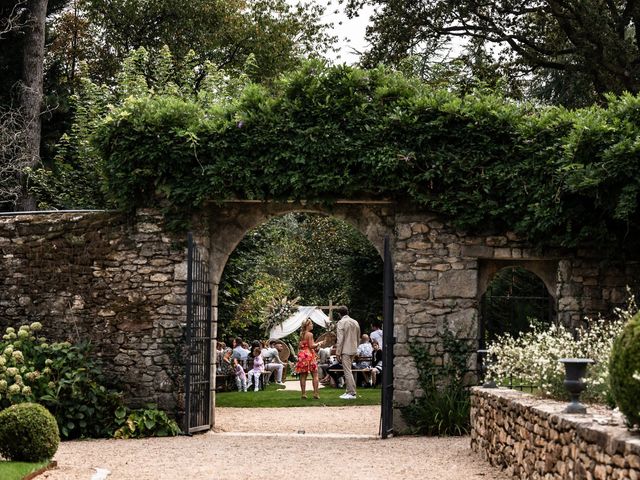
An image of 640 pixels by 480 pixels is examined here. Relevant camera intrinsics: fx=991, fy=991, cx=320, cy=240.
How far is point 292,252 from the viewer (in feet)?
112

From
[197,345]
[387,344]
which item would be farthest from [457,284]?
[197,345]

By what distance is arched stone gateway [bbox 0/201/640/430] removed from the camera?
12.2 meters

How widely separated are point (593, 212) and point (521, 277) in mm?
8828

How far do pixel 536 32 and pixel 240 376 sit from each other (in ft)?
30.5

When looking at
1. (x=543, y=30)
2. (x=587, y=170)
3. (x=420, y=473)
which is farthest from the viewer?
(x=543, y=30)

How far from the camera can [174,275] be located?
12.5 metres

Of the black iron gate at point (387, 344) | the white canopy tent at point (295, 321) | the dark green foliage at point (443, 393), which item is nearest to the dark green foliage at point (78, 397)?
the black iron gate at point (387, 344)

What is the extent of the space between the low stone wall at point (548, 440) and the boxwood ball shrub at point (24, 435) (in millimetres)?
3896

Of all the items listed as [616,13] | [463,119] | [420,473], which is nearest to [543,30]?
[616,13]

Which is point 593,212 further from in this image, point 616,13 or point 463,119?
point 616,13

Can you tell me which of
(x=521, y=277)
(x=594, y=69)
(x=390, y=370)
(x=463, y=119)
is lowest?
(x=390, y=370)

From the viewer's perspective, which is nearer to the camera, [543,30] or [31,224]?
[31,224]

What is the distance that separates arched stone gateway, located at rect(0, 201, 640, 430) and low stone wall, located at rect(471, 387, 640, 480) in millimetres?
2466

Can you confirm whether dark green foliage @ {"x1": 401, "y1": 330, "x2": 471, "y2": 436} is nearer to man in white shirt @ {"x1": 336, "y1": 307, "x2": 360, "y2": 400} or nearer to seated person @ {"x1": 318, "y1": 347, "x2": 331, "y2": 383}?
man in white shirt @ {"x1": 336, "y1": 307, "x2": 360, "y2": 400}
